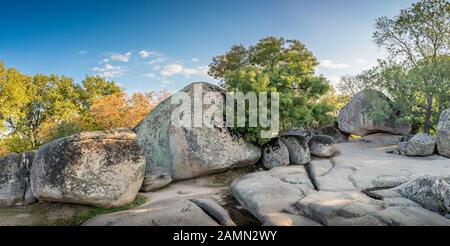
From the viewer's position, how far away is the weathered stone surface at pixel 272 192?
8.42 m

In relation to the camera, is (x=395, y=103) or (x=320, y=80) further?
(x=395, y=103)

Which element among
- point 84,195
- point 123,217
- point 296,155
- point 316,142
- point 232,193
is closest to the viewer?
point 123,217

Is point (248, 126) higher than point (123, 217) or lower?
higher

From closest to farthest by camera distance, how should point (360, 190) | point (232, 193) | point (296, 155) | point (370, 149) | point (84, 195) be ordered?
1. point (84, 195)
2. point (360, 190)
3. point (232, 193)
4. point (296, 155)
5. point (370, 149)

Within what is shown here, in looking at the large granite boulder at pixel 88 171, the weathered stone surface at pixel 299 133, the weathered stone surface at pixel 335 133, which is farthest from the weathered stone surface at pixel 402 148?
the large granite boulder at pixel 88 171

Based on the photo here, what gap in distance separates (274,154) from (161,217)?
7.39 metres

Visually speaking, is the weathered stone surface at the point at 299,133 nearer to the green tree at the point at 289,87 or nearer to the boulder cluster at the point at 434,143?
the green tree at the point at 289,87

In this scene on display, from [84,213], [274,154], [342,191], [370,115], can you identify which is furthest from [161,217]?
[370,115]

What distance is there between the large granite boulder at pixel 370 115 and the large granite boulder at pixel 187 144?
10676mm

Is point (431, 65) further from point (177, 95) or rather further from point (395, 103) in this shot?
point (177, 95)

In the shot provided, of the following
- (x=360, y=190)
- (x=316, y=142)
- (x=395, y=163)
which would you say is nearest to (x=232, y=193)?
(x=360, y=190)

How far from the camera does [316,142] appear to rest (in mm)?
15648

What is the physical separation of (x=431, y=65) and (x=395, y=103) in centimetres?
298

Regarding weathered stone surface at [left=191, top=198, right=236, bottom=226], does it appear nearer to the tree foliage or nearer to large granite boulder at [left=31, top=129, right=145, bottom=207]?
large granite boulder at [left=31, top=129, right=145, bottom=207]
